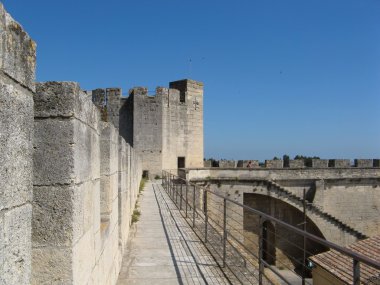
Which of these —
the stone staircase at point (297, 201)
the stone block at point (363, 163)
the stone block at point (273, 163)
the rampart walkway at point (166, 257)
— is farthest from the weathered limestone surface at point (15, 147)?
the stone block at point (363, 163)

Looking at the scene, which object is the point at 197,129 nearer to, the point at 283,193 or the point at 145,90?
the point at 145,90

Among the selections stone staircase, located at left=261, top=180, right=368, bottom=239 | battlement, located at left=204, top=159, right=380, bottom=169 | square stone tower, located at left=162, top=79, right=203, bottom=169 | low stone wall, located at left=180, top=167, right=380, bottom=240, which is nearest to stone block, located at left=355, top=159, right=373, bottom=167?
battlement, located at left=204, top=159, right=380, bottom=169

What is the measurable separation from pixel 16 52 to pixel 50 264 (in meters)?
1.02

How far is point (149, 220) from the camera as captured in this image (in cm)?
848

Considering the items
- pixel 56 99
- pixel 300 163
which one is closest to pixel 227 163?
pixel 300 163

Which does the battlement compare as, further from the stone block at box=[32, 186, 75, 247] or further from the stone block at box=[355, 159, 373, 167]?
the stone block at box=[32, 186, 75, 247]

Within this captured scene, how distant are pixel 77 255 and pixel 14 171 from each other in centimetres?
87

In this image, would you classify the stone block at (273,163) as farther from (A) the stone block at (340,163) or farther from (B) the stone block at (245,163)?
(A) the stone block at (340,163)

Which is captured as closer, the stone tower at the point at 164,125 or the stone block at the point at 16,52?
the stone block at the point at 16,52

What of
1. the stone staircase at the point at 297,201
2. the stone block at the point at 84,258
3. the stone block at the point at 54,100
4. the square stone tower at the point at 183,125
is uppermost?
the square stone tower at the point at 183,125

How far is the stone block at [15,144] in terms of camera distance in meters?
1.19

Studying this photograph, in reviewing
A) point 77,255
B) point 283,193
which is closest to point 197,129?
point 283,193

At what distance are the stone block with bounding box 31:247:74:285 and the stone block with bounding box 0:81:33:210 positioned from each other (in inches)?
20.6

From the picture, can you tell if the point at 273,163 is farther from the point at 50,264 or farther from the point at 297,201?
the point at 50,264
